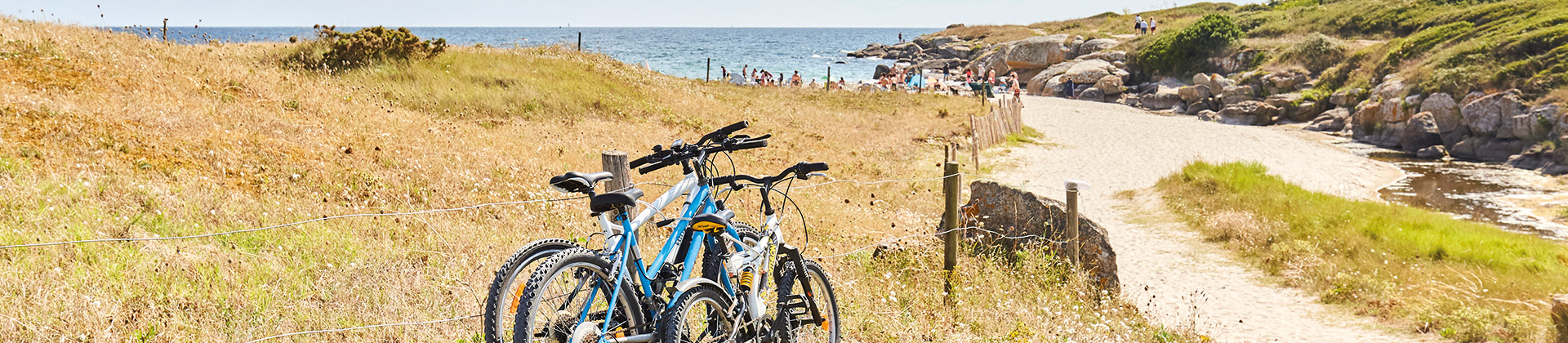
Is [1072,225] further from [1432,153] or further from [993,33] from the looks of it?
[993,33]

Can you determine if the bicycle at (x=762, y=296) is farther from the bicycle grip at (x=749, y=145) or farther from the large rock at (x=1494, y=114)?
the large rock at (x=1494, y=114)

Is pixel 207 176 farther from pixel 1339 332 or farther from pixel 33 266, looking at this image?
pixel 1339 332

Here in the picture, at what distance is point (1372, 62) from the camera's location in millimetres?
34906

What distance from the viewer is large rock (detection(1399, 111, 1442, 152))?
2652 cm

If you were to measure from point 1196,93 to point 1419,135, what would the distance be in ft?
35.7

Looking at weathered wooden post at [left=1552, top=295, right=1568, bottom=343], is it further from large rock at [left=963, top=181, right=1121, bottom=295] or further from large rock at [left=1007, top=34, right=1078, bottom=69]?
large rock at [left=1007, top=34, right=1078, bottom=69]

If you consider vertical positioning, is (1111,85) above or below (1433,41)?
below

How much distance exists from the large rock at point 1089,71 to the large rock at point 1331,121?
13.5m

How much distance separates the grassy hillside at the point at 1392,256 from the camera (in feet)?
32.4

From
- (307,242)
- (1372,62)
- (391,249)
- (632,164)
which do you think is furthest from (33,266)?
(1372,62)

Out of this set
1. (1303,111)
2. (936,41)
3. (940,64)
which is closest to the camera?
(1303,111)

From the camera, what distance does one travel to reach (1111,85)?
4278 centimetres

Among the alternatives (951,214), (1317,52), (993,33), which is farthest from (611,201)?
(993,33)

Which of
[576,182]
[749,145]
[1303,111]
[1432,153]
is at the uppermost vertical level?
[749,145]
